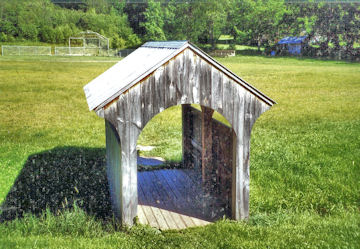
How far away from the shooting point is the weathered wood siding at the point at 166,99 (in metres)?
7.65

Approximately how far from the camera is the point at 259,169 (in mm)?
11906

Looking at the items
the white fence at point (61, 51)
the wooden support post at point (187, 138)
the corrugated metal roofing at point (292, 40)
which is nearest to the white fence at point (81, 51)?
the white fence at point (61, 51)

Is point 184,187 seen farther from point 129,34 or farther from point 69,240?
point 129,34

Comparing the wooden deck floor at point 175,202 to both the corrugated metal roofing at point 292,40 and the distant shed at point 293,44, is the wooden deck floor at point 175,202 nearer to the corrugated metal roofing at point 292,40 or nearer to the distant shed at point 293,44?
the distant shed at point 293,44

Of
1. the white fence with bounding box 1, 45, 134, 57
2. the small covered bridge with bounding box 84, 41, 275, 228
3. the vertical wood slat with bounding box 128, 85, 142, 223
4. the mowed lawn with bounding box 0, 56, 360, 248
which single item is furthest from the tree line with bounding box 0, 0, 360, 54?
the vertical wood slat with bounding box 128, 85, 142, 223

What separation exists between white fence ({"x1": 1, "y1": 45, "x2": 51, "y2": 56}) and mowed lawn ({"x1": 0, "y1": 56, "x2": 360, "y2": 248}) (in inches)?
2038

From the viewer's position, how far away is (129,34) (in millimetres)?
106500

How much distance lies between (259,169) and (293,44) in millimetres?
83036

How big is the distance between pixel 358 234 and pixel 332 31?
8152cm

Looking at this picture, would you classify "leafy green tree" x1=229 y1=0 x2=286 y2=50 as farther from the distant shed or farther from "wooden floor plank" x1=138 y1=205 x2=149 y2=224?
"wooden floor plank" x1=138 y1=205 x2=149 y2=224

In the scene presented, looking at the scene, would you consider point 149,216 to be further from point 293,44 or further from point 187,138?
point 293,44

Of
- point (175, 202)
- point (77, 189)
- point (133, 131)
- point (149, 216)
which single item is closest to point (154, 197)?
point (175, 202)

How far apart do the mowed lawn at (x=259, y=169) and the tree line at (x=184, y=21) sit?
69.1 m

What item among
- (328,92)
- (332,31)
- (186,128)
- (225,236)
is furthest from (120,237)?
(332,31)
